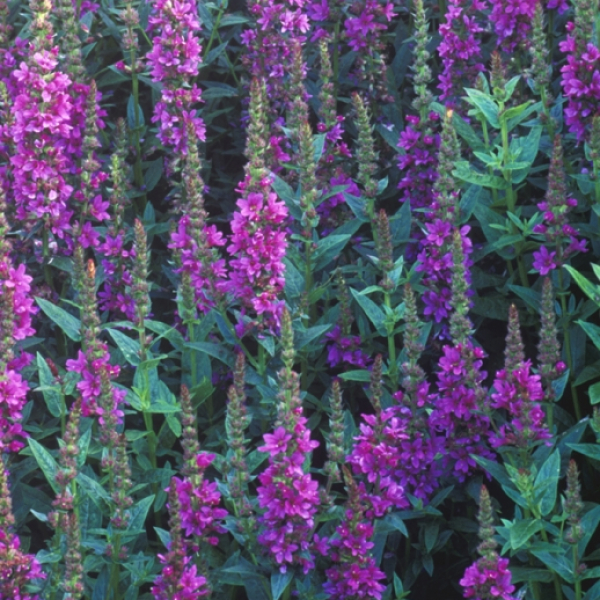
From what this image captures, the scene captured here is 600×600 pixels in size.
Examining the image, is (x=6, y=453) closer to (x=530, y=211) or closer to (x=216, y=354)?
(x=216, y=354)

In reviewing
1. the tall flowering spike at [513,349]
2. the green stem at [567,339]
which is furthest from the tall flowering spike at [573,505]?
the green stem at [567,339]

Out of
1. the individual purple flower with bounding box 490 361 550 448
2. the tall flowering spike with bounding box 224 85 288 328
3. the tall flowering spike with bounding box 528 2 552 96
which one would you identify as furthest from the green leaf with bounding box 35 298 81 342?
the tall flowering spike with bounding box 528 2 552 96

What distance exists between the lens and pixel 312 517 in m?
3.57

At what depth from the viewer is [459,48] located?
16.4ft

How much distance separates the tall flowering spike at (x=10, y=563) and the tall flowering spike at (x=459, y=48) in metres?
2.57

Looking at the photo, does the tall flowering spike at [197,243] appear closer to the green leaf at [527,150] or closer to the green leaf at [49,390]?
the green leaf at [49,390]

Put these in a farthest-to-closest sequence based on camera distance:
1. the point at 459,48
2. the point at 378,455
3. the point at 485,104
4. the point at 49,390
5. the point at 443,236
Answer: the point at 459,48, the point at 485,104, the point at 443,236, the point at 49,390, the point at 378,455

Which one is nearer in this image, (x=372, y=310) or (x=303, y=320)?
Result: (x=372, y=310)

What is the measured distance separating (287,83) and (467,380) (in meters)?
1.83

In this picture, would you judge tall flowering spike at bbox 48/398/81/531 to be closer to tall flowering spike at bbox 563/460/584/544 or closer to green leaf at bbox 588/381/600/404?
tall flowering spike at bbox 563/460/584/544

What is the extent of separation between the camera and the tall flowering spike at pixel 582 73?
4516mm

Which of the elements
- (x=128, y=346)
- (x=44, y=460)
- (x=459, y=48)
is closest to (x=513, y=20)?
(x=459, y=48)

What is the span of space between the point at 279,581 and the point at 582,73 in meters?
2.33

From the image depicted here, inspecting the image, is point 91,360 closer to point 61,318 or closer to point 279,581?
point 61,318
